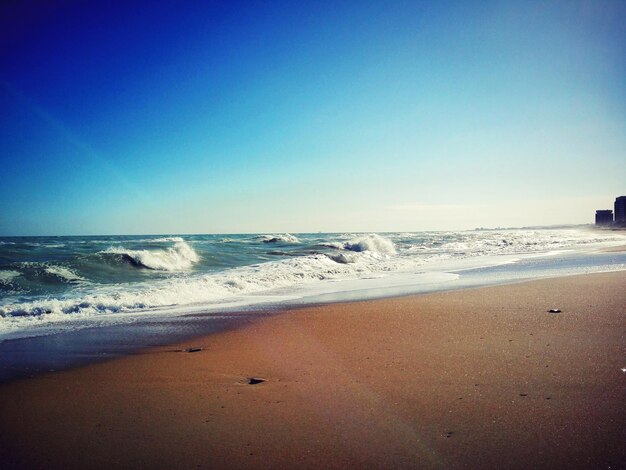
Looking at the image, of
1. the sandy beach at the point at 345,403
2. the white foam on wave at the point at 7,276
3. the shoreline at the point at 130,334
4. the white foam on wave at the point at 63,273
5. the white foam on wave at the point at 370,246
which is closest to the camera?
the sandy beach at the point at 345,403

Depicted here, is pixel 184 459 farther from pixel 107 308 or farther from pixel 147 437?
pixel 107 308

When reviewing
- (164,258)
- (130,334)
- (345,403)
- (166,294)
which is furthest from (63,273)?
(345,403)

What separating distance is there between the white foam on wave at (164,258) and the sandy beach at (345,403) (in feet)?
44.7

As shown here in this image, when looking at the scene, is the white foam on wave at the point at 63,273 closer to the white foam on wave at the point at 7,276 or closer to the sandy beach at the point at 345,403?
the white foam on wave at the point at 7,276

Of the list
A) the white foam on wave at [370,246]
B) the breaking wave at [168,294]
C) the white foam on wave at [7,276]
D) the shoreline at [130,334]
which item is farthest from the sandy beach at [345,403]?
the white foam on wave at [370,246]

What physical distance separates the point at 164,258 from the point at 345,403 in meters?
18.2

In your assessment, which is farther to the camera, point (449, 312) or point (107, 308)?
point (107, 308)

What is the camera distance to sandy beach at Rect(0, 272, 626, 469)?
93.5 inches

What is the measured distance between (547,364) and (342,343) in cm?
230

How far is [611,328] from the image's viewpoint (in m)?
4.82

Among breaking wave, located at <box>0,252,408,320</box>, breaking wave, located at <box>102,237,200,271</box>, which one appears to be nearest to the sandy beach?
breaking wave, located at <box>0,252,408,320</box>

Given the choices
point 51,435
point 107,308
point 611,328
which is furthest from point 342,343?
point 107,308

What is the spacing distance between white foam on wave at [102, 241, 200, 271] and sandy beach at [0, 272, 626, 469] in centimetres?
1364

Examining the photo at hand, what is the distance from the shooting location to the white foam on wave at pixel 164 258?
17531 millimetres
